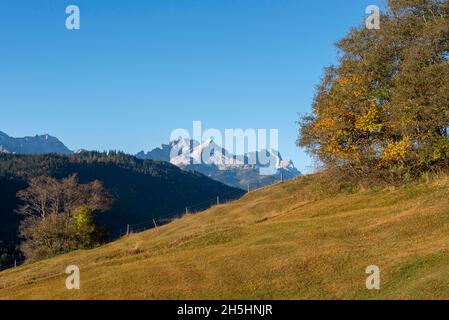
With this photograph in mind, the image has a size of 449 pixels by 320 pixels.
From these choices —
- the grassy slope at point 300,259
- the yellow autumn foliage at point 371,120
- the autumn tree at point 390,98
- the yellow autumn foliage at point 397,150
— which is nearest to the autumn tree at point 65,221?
the grassy slope at point 300,259

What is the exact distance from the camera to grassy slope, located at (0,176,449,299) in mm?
28234

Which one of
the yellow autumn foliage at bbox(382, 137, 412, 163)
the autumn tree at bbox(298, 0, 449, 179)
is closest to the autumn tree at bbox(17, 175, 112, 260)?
the autumn tree at bbox(298, 0, 449, 179)

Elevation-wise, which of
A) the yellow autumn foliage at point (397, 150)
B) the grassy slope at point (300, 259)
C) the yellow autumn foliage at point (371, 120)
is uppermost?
the yellow autumn foliage at point (371, 120)

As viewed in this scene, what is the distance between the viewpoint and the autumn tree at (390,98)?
4831cm

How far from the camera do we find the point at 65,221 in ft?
306

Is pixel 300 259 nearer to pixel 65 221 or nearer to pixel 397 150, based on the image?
pixel 397 150

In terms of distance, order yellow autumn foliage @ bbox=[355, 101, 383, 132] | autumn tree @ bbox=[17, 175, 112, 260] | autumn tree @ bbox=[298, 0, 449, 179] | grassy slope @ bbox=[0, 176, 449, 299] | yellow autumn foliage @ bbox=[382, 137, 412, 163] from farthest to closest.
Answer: autumn tree @ bbox=[17, 175, 112, 260]
yellow autumn foliage @ bbox=[355, 101, 383, 132]
yellow autumn foliage @ bbox=[382, 137, 412, 163]
autumn tree @ bbox=[298, 0, 449, 179]
grassy slope @ bbox=[0, 176, 449, 299]

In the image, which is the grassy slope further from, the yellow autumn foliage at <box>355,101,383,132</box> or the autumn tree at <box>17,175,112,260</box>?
the autumn tree at <box>17,175,112,260</box>

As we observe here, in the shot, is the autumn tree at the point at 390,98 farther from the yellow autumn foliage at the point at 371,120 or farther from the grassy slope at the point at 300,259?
the grassy slope at the point at 300,259

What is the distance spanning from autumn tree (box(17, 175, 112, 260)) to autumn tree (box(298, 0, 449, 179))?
43637 millimetres

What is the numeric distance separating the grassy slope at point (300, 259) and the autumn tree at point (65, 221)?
35.7 meters
